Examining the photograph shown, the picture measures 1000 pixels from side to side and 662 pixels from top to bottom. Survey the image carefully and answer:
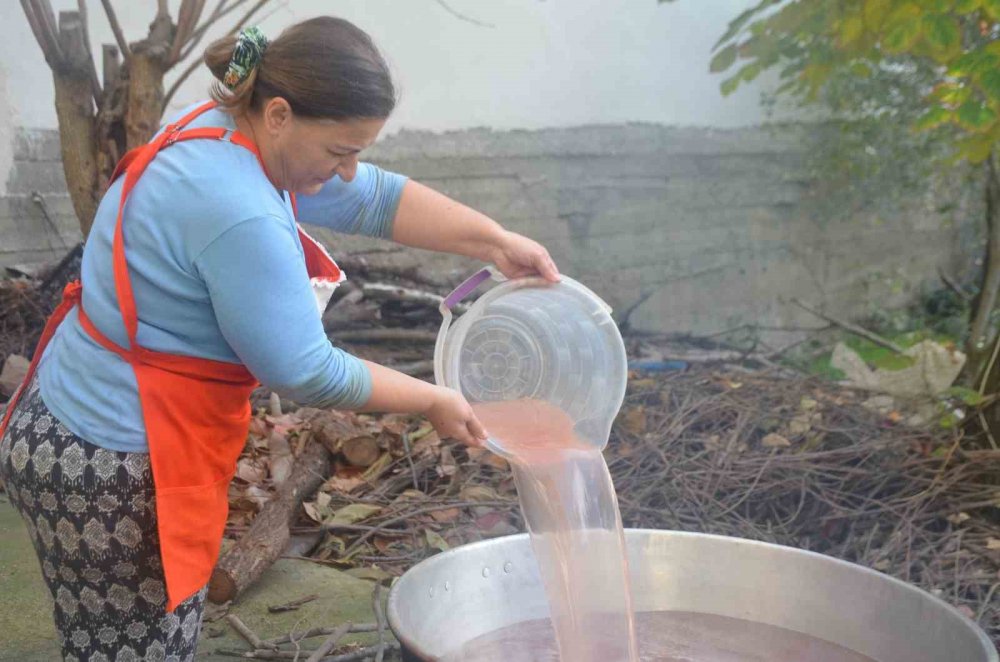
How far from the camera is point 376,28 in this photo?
190 inches

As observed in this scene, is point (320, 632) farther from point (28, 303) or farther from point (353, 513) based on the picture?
point (28, 303)

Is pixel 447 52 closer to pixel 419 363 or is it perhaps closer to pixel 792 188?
pixel 419 363

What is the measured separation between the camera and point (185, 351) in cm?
168

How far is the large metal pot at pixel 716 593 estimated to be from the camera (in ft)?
6.76

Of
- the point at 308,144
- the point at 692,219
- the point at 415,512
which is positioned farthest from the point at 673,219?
the point at 308,144

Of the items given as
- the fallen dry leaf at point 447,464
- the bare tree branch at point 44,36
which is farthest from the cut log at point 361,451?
the bare tree branch at point 44,36

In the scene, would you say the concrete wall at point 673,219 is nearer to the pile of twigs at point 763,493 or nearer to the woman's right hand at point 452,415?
the pile of twigs at point 763,493

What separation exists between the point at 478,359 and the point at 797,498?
5.47ft

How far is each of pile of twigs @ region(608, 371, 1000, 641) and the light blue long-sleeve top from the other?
6.57ft

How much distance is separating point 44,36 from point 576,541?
7.99ft

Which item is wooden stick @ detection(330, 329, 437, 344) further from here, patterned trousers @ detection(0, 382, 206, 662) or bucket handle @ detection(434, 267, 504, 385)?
patterned trousers @ detection(0, 382, 206, 662)

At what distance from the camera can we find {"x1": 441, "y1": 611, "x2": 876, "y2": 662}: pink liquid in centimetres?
224

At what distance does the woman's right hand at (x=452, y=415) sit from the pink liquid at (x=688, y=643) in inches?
22.5

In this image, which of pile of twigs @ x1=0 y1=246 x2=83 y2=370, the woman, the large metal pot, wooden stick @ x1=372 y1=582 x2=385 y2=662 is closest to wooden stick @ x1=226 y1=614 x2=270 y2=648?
wooden stick @ x1=372 y1=582 x2=385 y2=662
